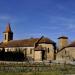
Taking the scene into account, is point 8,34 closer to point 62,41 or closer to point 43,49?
point 62,41

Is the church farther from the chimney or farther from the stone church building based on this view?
the chimney

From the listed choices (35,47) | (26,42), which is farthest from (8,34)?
(35,47)

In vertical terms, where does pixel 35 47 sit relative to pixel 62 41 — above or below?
below

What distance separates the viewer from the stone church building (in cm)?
9162

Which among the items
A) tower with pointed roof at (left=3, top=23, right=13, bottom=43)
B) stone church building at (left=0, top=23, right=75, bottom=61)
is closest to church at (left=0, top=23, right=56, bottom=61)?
stone church building at (left=0, top=23, right=75, bottom=61)

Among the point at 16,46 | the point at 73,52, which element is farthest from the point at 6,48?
the point at 73,52

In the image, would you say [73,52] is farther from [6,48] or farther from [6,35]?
[6,35]

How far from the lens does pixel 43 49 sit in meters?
92.2

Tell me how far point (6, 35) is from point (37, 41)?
25.4 m

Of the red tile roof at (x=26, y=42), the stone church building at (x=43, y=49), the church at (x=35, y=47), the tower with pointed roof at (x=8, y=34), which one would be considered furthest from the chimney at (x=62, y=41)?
the tower with pointed roof at (x=8, y=34)

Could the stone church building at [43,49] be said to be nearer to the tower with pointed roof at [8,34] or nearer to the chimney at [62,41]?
the chimney at [62,41]

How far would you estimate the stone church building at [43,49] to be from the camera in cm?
9162

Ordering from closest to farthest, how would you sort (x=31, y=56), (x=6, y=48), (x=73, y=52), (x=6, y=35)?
(x=73, y=52) → (x=31, y=56) → (x=6, y=48) → (x=6, y=35)

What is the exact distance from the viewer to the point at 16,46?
3994 inches
